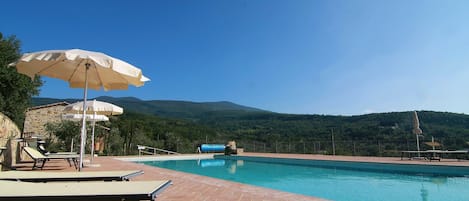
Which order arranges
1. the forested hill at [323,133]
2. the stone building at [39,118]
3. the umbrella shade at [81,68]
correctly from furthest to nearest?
1. the stone building at [39,118]
2. the forested hill at [323,133]
3. the umbrella shade at [81,68]

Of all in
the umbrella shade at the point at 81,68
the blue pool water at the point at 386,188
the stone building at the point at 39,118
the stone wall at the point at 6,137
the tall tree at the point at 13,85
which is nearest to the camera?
the umbrella shade at the point at 81,68

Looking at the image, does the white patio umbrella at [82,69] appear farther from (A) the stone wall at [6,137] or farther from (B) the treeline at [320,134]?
(B) the treeline at [320,134]

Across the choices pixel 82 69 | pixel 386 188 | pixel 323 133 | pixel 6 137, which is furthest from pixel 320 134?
pixel 82 69

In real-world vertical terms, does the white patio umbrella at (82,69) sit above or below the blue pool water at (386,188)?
above

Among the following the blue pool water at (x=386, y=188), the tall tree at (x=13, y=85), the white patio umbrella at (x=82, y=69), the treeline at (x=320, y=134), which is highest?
the tall tree at (x=13, y=85)

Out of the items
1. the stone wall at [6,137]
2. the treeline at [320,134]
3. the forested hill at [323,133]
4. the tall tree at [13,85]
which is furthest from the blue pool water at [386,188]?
the tall tree at [13,85]

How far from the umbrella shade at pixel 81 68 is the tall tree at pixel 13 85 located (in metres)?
10.4

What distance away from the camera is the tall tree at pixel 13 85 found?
14000mm

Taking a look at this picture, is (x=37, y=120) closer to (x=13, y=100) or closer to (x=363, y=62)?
(x=13, y=100)

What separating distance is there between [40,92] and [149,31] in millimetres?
7111

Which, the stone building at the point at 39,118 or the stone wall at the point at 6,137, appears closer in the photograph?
the stone wall at the point at 6,137

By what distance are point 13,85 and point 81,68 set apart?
1177 centimetres

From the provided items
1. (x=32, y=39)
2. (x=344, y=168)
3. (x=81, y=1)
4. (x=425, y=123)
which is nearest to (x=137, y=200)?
(x=344, y=168)

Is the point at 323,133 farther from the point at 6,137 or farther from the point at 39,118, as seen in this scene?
the point at 6,137
